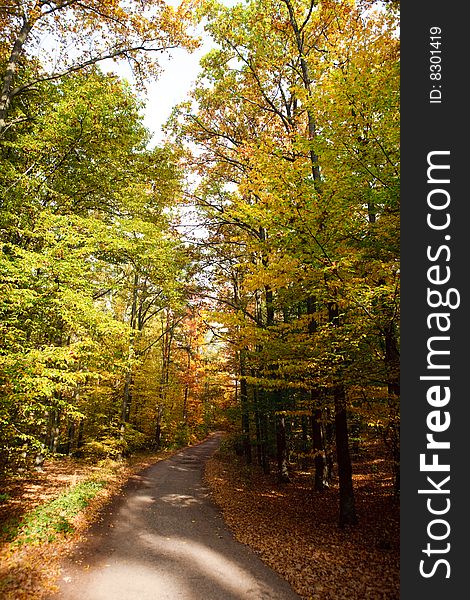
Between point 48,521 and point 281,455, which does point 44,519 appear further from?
point 281,455

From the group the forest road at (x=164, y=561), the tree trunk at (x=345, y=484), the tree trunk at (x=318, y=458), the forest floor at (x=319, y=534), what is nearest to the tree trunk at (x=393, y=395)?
the tree trunk at (x=345, y=484)

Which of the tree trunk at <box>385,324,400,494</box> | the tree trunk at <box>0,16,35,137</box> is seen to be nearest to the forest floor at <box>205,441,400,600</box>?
the tree trunk at <box>385,324,400,494</box>

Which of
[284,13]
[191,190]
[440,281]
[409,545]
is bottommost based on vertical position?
[409,545]

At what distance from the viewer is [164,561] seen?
20.1ft

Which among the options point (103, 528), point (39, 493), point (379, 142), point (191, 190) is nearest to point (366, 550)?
point (103, 528)

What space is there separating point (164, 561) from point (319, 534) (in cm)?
358

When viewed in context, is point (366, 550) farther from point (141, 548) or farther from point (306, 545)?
point (141, 548)

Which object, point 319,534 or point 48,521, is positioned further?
point 319,534

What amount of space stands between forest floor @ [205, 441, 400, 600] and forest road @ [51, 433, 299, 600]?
0.40 metres

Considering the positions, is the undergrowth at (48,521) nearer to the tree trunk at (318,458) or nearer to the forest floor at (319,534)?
the forest floor at (319,534)

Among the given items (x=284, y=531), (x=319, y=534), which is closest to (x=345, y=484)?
(x=319, y=534)

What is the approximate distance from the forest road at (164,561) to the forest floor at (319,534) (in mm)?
402

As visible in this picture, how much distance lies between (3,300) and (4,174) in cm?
394

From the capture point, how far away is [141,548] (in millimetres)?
6676
